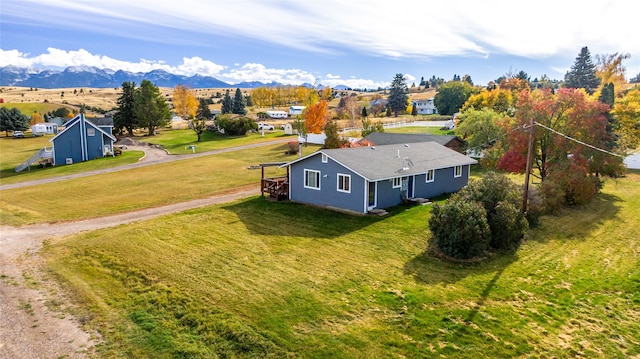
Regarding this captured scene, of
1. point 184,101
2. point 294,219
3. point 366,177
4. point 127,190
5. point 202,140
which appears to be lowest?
point 127,190

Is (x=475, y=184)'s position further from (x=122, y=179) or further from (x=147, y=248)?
(x=122, y=179)

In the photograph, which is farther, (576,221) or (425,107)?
(425,107)

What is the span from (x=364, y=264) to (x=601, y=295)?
8.64 meters

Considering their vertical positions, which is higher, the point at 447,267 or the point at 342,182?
the point at 342,182

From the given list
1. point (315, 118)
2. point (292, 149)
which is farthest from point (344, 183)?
point (315, 118)

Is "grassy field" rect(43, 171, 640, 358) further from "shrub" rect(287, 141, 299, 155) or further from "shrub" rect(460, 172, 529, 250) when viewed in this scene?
"shrub" rect(287, 141, 299, 155)

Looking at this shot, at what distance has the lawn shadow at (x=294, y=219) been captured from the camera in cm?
2175

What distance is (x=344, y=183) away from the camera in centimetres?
2522

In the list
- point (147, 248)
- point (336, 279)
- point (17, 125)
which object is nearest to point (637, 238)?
point (336, 279)

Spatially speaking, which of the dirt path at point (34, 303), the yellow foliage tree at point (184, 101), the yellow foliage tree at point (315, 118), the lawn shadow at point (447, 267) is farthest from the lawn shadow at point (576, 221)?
the yellow foliage tree at point (184, 101)

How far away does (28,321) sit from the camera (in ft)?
41.9

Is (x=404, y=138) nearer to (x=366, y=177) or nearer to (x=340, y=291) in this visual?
(x=366, y=177)

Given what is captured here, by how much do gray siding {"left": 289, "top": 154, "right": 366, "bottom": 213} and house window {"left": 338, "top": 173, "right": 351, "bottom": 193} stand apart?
0.59 ft

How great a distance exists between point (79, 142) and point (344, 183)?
4040 centimetres
